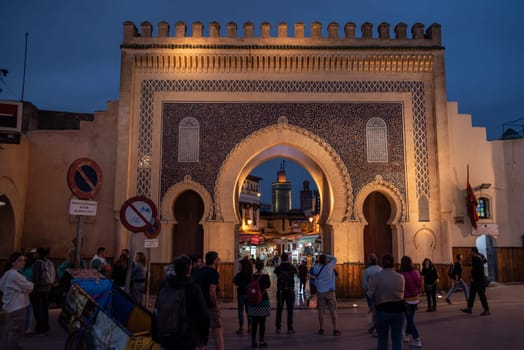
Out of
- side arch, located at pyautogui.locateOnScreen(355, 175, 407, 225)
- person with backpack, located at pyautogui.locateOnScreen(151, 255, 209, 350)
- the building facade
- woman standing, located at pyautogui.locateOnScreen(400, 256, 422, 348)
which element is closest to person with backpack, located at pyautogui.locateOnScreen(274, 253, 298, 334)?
woman standing, located at pyautogui.locateOnScreen(400, 256, 422, 348)

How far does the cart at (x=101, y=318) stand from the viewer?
5316 mm

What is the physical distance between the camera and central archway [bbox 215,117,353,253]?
49.2ft

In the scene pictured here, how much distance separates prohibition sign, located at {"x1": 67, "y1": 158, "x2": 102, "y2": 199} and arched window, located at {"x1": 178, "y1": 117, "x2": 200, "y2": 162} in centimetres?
811

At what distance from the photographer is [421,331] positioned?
8711 millimetres

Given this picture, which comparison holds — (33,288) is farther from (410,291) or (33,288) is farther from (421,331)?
(421,331)

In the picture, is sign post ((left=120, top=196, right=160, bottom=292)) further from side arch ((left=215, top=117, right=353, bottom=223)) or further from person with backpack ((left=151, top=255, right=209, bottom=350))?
side arch ((left=215, top=117, right=353, bottom=223))

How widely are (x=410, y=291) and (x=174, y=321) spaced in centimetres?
444

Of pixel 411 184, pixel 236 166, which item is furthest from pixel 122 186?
pixel 411 184

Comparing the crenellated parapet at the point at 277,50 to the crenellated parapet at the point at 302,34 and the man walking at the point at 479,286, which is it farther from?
the man walking at the point at 479,286

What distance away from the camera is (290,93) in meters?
15.5

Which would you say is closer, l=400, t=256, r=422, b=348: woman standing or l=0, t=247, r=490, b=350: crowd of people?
l=0, t=247, r=490, b=350: crowd of people

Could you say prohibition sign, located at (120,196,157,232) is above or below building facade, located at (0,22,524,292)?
below

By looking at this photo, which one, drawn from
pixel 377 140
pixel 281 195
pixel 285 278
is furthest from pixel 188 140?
pixel 281 195

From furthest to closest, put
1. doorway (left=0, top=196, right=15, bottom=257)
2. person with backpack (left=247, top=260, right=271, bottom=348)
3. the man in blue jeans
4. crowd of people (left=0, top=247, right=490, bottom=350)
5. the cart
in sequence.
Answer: doorway (left=0, top=196, right=15, bottom=257), person with backpack (left=247, top=260, right=271, bottom=348), the man in blue jeans, the cart, crowd of people (left=0, top=247, right=490, bottom=350)
